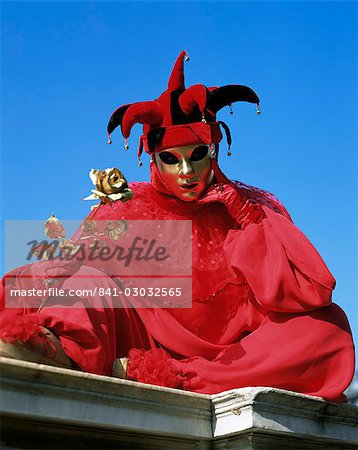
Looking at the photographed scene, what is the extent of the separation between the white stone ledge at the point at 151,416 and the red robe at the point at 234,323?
18 cm

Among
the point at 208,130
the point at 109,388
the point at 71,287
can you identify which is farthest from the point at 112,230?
A: the point at 109,388

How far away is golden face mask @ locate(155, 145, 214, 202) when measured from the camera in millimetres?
4164

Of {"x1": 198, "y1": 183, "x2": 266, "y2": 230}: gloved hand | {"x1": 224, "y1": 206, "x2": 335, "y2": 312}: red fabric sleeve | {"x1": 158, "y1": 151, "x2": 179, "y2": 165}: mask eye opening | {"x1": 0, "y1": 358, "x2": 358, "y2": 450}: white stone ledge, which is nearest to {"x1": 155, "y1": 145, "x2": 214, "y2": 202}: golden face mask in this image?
{"x1": 158, "y1": 151, "x2": 179, "y2": 165}: mask eye opening

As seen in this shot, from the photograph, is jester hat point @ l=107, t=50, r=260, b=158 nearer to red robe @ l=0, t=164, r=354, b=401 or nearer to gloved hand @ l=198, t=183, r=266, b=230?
gloved hand @ l=198, t=183, r=266, b=230

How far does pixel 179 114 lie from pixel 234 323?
3.95 feet

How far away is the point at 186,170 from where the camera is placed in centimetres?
413

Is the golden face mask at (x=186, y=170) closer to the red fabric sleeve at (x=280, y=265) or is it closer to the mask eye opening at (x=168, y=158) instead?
the mask eye opening at (x=168, y=158)

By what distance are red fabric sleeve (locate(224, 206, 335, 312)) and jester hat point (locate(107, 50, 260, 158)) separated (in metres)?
0.58

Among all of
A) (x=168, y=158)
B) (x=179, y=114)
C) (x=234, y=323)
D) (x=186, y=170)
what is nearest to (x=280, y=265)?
(x=234, y=323)

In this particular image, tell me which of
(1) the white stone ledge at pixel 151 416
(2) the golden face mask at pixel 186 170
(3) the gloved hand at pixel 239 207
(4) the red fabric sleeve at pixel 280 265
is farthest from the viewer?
(2) the golden face mask at pixel 186 170

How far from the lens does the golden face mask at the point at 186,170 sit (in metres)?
4.16

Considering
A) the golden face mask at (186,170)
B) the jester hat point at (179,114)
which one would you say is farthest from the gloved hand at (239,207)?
the jester hat point at (179,114)

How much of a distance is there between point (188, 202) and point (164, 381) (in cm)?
118

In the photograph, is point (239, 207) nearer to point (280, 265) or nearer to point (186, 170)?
point (186, 170)
